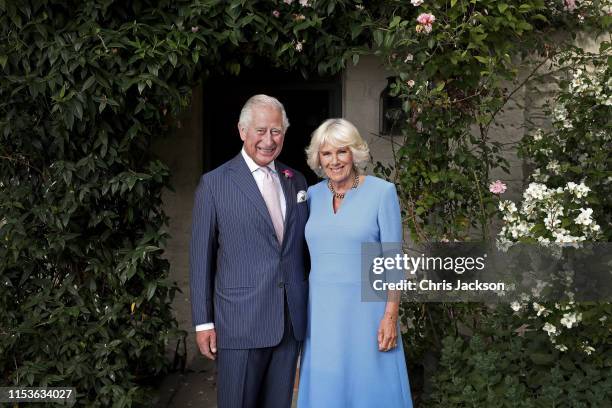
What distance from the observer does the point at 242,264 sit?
3.04 meters

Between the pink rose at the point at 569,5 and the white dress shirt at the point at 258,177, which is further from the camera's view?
the pink rose at the point at 569,5

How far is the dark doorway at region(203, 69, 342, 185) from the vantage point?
558 cm

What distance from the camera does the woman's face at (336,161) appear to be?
296 cm

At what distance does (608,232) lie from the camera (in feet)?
12.7

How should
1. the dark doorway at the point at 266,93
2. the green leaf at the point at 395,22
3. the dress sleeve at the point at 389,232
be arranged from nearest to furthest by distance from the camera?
the dress sleeve at the point at 389,232, the green leaf at the point at 395,22, the dark doorway at the point at 266,93

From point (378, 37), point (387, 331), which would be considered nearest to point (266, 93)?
point (378, 37)

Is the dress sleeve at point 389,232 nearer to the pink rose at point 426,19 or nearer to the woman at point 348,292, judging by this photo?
the woman at point 348,292

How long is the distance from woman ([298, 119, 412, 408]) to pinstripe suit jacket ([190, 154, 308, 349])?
0.12 m

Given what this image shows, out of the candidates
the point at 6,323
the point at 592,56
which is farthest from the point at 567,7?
the point at 6,323

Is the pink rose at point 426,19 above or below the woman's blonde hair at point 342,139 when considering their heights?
above

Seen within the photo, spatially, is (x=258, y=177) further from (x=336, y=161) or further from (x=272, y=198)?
(x=336, y=161)

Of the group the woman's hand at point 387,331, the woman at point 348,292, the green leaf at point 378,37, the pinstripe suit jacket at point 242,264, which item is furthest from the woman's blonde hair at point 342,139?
the green leaf at point 378,37

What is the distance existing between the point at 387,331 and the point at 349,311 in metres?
0.17

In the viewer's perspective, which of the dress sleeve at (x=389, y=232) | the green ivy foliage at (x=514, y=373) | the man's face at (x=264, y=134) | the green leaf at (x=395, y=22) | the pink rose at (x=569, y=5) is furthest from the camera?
the pink rose at (x=569, y=5)
